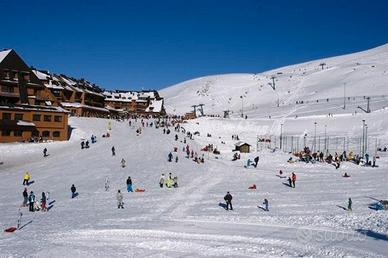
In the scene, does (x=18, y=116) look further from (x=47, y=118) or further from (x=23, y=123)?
(x=47, y=118)

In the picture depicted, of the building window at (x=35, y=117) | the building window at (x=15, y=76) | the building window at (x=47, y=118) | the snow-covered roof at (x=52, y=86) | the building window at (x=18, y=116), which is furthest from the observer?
the snow-covered roof at (x=52, y=86)

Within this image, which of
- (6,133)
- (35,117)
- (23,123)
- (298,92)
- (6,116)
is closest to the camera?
(6,133)

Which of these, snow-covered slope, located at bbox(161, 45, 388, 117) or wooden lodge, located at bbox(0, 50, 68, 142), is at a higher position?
snow-covered slope, located at bbox(161, 45, 388, 117)

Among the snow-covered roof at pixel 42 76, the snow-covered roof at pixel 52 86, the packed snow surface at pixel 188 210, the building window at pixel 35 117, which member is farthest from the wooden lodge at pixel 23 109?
the snow-covered roof at pixel 42 76

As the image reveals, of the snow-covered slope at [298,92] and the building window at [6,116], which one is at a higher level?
the snow-covered slope at [298,92]

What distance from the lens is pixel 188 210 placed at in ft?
83.6

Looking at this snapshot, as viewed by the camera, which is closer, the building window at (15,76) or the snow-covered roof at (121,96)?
the building window at (15,76)

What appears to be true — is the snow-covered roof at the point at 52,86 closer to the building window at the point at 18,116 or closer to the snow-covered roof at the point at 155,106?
the building window at the point at 18,116

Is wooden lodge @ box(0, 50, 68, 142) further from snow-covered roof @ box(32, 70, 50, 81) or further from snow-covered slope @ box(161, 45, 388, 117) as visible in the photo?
snow-covered slope @ box(161, 45, 388, 117)

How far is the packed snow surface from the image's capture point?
60.0ft

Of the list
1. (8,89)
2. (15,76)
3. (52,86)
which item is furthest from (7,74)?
(52,86)

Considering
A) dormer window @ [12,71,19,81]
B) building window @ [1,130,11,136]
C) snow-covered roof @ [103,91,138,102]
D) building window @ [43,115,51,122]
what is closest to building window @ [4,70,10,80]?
dormer window @ [12,71,19,81]

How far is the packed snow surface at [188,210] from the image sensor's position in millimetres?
18297

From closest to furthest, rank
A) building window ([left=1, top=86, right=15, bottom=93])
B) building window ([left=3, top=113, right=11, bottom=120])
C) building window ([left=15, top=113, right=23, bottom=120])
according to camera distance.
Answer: building window ([left=3, top=113, right=11, bottom=120]), building window ([left=15, top=113, right=23, bottom=120]), building window ([left=1, top=86, right=15, bottom=93])
